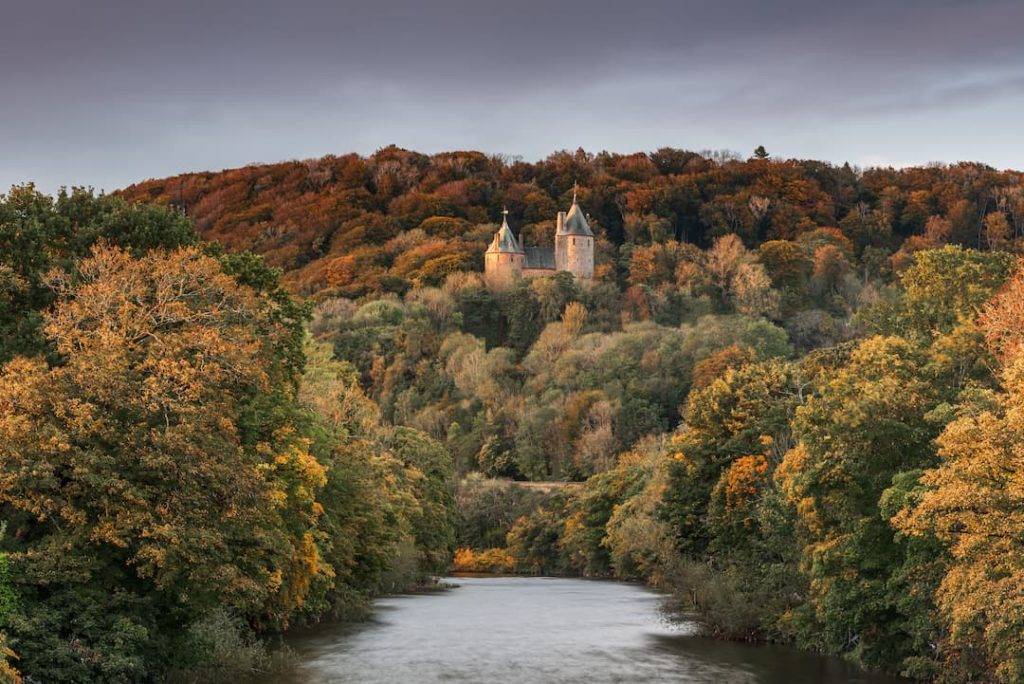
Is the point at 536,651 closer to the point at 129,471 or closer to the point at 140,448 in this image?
the point at 129,471

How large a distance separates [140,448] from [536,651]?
2243 cm

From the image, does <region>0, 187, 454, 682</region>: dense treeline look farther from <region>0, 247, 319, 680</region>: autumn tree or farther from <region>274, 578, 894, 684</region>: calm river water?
<region>274, 578, 894, 684</region>: calm river water

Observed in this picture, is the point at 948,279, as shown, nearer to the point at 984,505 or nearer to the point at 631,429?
the point at 984,505

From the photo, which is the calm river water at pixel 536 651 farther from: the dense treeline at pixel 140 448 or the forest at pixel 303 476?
the dense treeline at pixel 140 448

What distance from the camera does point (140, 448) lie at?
31922 millimetres

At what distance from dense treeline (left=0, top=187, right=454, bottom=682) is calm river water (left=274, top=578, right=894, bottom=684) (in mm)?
4019

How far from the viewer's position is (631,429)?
465 feet

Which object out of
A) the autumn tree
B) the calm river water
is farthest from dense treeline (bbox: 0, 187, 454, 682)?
the calm river water

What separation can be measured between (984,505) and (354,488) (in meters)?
30.2

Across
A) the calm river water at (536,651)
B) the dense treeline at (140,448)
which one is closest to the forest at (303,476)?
the dense treeline at (140,448)

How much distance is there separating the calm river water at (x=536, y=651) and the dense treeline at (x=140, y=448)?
4019 mm

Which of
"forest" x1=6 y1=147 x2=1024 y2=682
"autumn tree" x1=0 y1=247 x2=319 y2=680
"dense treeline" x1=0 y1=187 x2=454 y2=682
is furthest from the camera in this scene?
"forest" x1=6 y1=147 x2=1024 y2=682

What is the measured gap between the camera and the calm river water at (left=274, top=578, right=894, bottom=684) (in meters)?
42.9

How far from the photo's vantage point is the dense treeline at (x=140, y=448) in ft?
99.9
